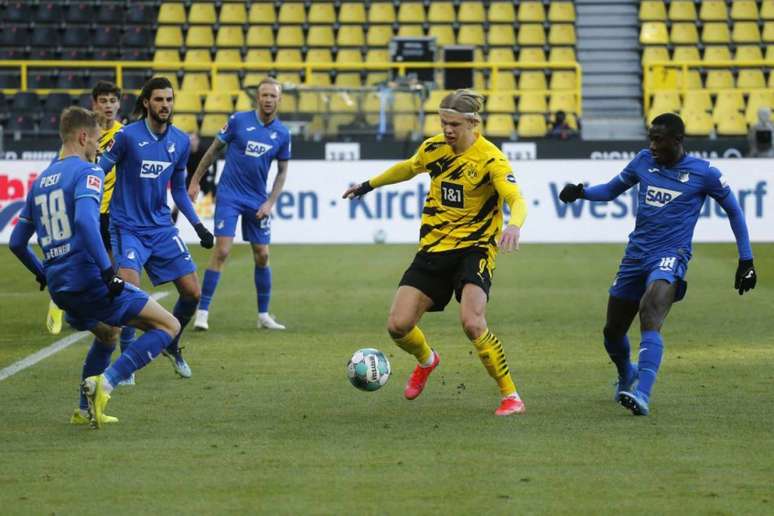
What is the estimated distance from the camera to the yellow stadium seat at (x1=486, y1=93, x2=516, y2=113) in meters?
30.4

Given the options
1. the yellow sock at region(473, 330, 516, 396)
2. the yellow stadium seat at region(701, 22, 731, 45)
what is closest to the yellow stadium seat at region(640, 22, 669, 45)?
the yellow stadium seat at region(701, 22, 731, 45)

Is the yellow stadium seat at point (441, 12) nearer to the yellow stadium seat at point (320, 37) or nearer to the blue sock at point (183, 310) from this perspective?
the yellow stadium seat at point (320, 37)

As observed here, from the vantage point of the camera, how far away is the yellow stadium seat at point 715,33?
32.9m

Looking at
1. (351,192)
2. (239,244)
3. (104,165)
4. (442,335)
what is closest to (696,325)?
(442,335)

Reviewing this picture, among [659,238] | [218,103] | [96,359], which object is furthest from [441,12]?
[96,359]

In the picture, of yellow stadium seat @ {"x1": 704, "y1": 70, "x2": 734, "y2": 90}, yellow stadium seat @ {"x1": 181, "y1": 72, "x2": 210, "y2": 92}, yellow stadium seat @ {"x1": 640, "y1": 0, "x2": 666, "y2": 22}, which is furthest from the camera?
yellow stadium seat @ {"x1": 640, "y1": 0, "x2": 666, "y2": 22}

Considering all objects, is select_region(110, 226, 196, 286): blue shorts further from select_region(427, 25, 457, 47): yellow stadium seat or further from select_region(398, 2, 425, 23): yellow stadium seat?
select_region(398, 2, 425, 23): yellow stadium seat

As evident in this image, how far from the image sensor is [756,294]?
17.1 m

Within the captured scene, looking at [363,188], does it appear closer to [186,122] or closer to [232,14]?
[186,122]

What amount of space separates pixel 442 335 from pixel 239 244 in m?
13.4

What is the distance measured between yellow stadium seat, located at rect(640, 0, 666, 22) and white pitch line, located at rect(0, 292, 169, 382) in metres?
22.5

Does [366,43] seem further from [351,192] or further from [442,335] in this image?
[351,192]

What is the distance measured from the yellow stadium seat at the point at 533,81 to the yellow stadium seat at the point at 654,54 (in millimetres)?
2669

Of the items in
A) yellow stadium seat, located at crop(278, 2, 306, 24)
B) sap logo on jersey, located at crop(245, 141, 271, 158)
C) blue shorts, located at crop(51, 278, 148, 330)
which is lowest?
blue shorts, located at crop(51, 278, 148, 330)
